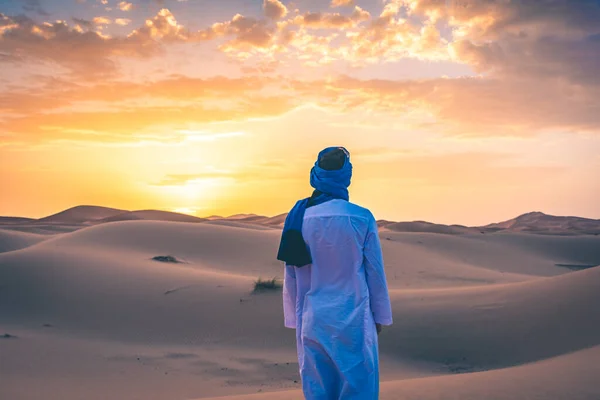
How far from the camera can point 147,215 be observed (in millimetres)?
65688

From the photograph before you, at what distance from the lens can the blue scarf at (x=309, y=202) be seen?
12.6 ft

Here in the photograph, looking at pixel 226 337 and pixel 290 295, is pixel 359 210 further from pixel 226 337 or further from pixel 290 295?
pixel 226 337

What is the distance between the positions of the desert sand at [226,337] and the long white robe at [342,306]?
2995mm

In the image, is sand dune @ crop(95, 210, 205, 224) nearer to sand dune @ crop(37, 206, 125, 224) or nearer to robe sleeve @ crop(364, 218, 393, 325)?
sand dune @ crop(37, 206, 125, 224)

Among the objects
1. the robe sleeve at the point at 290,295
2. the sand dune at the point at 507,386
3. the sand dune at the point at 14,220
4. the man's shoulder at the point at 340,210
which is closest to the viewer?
the man's shoulder at the point at 340,210

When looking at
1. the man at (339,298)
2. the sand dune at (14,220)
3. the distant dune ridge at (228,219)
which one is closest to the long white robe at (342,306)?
the man at (339,298)

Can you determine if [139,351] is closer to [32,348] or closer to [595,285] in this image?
[32,348]

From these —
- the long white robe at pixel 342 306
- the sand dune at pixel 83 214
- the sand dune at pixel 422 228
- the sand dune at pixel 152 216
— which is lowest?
the long white robe at pixel 342 306

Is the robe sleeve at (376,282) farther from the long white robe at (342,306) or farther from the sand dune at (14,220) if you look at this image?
the sand dune at (14,220)

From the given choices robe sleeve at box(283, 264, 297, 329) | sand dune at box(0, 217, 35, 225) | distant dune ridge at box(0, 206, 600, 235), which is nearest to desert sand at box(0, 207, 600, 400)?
robe sleeve at box(283, 264, 297, 329)

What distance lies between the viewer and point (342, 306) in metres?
3.72

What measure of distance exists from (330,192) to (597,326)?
768cm

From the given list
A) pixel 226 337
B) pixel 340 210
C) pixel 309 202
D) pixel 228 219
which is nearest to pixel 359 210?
pixel 340 210

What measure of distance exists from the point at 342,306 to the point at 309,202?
0.76 metres
